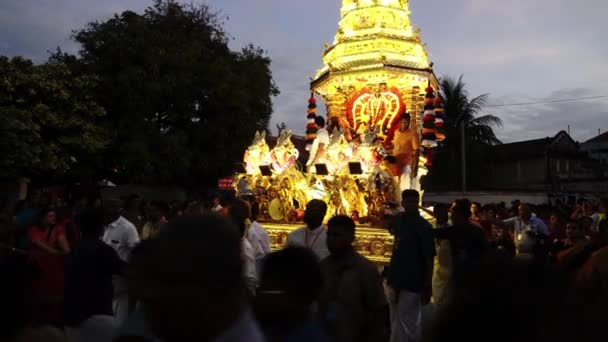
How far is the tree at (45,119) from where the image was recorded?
1903 centimetres

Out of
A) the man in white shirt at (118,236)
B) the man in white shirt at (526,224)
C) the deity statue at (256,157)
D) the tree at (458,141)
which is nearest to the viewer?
the man in white shirt at (118,236)

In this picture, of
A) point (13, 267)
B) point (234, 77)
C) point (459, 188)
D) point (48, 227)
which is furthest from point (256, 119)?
point (13, 267)

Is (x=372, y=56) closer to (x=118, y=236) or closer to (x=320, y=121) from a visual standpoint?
(x=320, y=121)

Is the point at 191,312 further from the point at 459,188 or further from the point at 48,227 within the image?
the point at 459,188

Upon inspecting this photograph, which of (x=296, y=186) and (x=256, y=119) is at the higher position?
(x=256, y=119)

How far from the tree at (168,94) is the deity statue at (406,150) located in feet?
39.4

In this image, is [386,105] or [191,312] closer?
[191,312]

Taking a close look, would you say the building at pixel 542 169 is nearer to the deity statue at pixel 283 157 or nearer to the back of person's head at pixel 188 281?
the deity statue at pixel 283 157

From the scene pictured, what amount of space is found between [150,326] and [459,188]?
2972 cm

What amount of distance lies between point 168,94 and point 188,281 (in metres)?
21.8

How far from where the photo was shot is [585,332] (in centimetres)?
132

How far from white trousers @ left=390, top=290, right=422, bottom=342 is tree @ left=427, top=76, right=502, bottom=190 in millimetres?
24434

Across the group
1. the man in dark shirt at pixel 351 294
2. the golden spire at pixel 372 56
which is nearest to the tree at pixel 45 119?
the golden spire at pixel 372 56

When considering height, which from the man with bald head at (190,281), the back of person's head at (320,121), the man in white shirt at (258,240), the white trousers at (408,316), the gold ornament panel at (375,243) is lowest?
the white trousers at (408,316)
